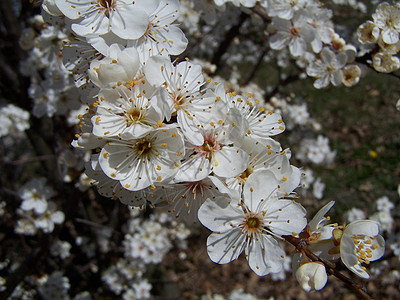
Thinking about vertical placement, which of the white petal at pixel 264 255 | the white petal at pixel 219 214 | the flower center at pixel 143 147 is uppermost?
the flower center at pixel 143 147

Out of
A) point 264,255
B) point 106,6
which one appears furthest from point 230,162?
point 106,6

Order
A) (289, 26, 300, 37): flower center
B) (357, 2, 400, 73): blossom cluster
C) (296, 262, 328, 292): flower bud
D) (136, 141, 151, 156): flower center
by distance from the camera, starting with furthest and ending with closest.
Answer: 1. (289, 26, 300, 37): flower center
2. (357, 2, 400, 73): blossom cluster
3. (136, 141, 151, 156): flower center
4. (296, 262, 328, 292): flower bud

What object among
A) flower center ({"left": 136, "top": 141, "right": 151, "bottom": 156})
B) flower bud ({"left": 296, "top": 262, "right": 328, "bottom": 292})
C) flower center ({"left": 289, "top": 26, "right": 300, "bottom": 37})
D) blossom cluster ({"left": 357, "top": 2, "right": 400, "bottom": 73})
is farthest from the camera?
flower center ({"left": 289, "top": 26, "right": 300, "bottom": 37})

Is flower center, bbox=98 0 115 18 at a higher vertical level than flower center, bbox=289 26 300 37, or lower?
higher

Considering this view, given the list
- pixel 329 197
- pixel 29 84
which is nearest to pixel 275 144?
pixel 29 84

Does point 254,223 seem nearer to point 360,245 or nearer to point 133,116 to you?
point 360,245

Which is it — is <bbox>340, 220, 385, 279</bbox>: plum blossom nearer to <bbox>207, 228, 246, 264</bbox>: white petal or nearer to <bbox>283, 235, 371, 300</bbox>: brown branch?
<bbox>283, 235, 371, 300</bbox>: brown branch

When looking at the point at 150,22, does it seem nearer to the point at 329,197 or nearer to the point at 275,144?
the point at 275,144

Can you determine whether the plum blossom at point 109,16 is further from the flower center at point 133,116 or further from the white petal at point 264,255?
the white petal at point 264,255

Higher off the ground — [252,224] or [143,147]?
[143,147]

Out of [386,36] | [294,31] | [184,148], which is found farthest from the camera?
[294,31]

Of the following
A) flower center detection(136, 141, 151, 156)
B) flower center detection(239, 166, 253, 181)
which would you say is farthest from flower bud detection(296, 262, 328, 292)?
flower center detection(136, 141, 151, 156)

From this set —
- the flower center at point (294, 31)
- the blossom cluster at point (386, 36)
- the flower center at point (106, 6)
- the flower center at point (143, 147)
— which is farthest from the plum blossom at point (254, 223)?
the flower center at point (294, 31)
